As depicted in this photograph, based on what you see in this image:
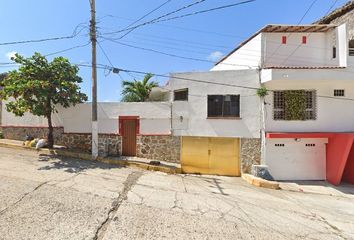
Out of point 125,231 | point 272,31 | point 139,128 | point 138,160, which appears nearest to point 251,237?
point 125,231

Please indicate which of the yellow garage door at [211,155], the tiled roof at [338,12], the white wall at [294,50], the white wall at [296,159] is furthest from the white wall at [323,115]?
the tiled roof at [338,12]

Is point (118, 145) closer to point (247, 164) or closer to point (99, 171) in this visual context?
point (99, 171)

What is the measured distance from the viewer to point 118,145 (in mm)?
14438

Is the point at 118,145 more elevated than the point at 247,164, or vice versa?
the point at 118,145

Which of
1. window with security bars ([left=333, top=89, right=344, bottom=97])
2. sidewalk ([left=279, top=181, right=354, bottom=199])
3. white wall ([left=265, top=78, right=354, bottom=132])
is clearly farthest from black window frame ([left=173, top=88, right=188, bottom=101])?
window with security bars ([left=333, top=89, right=344, bottom=97])

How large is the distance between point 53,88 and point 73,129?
295cm

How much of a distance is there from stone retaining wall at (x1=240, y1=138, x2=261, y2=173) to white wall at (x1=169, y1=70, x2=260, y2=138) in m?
0.35

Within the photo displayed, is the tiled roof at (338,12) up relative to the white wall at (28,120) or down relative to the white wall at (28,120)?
up

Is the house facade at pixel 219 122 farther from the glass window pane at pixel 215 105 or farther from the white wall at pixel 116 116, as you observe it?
the white wall at pixel 116 116

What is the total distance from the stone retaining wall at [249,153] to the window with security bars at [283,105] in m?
1.87

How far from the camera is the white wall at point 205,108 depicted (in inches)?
527

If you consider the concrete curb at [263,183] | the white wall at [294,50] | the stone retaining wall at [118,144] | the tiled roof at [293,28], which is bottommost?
the concrete curb at [263,183]

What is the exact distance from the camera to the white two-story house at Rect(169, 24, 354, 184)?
43.5 feet

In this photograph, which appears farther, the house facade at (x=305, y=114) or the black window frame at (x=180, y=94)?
the black window frame at (x=180, y=94)
